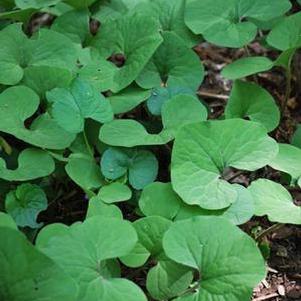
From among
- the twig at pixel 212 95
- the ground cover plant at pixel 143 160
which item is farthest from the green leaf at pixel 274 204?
the twig at pixel 212 95

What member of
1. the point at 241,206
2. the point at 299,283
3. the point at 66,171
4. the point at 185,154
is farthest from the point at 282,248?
the point at 66,171

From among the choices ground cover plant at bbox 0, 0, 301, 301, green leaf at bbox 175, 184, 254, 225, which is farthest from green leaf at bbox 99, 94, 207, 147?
green leaf at bbox 175, 184, 254, 225

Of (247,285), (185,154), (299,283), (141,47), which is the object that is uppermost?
(141,47)

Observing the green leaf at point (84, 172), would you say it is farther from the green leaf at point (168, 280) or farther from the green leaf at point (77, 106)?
the green leaf at point (168, 280)

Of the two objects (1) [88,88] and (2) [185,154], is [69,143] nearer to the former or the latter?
(1) [88,88]

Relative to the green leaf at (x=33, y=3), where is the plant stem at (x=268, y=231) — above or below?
below

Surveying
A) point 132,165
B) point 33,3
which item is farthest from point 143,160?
point 33,3

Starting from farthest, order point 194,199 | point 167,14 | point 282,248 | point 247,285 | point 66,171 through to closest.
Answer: point 167,14 < point 282,248 < point 66,171 < point 194,199 < point 247,285
